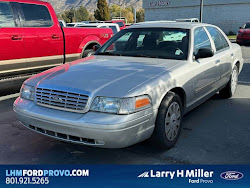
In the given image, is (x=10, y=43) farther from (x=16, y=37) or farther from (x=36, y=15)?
(x=36, y=15)

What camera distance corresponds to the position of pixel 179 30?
457 cm

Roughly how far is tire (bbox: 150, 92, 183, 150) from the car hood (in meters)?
0.36

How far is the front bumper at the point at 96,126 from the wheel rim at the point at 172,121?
12.2 inches

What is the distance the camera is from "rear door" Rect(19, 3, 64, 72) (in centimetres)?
623

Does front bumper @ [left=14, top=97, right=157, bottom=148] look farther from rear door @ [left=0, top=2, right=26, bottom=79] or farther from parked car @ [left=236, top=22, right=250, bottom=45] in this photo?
parked car @ [left=236, top=22, right=250, bottom=45]

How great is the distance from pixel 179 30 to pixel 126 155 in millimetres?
2163

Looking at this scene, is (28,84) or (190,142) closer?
(28,84)

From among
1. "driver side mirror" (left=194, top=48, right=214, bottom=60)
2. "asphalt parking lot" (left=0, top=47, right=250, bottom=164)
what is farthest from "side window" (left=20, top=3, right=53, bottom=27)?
"driver side mirror" (left=194, top=48, right=214, bottom=60)

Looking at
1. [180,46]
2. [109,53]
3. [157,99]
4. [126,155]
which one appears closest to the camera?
[157,99]

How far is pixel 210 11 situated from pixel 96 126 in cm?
3695

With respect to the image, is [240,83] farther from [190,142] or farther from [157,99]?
[157,99]

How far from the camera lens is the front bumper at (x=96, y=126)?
9.73 ft

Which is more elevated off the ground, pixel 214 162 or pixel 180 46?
Answer: pixel 180 46

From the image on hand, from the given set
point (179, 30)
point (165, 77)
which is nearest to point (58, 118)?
point (165, 77)
